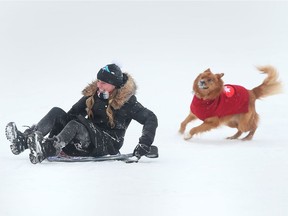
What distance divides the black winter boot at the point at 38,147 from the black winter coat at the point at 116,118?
1.53 feet

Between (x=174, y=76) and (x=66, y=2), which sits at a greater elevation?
(x=66, y=2)

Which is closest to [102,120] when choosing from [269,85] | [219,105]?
[219,105]

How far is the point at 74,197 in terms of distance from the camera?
3.82 meters

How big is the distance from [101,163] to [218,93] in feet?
7.39

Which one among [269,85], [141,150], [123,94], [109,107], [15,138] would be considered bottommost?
[141,150]

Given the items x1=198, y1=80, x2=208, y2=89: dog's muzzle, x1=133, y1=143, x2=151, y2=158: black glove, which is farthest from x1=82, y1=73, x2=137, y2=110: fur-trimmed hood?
x1=198, y1=80, x2=208, y2=89: dog's muzzle

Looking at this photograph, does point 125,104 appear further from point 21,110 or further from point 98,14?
point 98,14

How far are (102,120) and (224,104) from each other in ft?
6.37

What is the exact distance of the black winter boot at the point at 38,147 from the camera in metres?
4.66

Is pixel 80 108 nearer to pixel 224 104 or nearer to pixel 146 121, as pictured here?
pixel 146 121

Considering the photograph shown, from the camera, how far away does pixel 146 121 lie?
5.12 metres

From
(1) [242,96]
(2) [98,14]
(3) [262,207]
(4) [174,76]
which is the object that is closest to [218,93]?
(1) [242,96]

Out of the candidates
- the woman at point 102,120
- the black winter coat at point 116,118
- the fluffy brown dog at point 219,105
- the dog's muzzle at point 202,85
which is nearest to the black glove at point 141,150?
the woman at point 102,120

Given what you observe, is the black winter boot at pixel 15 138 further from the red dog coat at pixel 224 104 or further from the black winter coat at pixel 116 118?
the red dog coat at pixel 224 104
